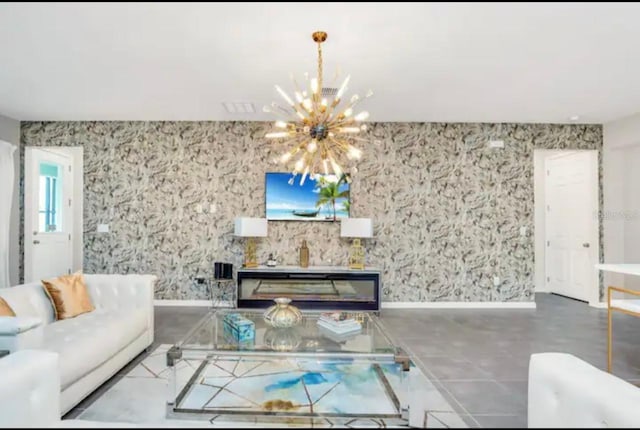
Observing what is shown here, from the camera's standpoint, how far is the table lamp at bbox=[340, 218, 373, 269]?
5.12m

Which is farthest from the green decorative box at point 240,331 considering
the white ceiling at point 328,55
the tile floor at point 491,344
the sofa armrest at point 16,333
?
the white ceiling at point 328,55

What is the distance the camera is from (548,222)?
6984mm

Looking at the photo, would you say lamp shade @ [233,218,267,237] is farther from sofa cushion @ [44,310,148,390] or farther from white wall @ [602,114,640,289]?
white wall @ [602,114,640,289]

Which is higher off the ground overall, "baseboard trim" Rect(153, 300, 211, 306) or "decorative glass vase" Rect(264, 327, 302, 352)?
"decorative glass vase" Rect(264, 327, 302, 352)

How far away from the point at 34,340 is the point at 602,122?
681cm

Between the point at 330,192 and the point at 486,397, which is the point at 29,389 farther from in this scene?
the point at 330,192

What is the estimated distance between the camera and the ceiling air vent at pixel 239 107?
4707 millimetres

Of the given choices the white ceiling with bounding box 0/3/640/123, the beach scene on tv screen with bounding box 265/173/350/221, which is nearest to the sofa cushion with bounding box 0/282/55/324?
the white ceiling with bounding box 0/3/640/123

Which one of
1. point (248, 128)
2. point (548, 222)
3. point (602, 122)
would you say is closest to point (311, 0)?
point (248, 128)

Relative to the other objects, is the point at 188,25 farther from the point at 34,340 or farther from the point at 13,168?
the point at 13,168

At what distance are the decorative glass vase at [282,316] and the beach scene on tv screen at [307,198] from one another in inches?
104

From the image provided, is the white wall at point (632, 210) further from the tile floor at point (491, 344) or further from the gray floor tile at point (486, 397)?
the gray floor tile at point (486, 397)

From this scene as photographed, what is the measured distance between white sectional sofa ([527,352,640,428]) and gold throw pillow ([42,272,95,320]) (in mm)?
3222

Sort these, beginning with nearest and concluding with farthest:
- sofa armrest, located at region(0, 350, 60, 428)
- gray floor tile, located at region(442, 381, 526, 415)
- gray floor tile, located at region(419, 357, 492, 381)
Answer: sofa armrest, located at region(0, 350, 60, 428) < gray floor tile, located at region(442, 381, 526, 415) < gray floor tile, located at region(419, 357, 492, 381)
